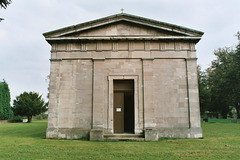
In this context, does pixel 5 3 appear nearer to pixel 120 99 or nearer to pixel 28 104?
pixel 120 99

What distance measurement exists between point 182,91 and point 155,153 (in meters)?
5.73

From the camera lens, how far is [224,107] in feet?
157

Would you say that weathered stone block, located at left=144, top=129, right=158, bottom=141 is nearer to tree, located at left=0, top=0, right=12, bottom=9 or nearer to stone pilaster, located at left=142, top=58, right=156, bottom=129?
stone pilaster, located at left=142, top=58, right=156, bottom=129

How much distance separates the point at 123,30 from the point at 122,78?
347 cm

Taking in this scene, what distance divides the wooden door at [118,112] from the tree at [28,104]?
32.9m

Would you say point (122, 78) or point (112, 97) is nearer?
point (112, 97)

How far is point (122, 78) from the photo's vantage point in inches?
500

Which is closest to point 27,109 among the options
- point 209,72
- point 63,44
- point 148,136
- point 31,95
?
point 31,95

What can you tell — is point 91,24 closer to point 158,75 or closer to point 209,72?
point 158,75

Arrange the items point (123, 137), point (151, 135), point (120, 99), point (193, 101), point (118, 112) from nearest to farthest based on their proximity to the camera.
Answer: point (151, 135)
point (123, 137)
point (193, 101)
point (118, 112)
point (120, 99)

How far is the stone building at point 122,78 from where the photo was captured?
12134mm

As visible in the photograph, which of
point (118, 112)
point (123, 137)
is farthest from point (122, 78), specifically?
point (123, 137)

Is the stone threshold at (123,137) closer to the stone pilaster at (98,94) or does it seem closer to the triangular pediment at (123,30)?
the stone pilaster at (98,94)


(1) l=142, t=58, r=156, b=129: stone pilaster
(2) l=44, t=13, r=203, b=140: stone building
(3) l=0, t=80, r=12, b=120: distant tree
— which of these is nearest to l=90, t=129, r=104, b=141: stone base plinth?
(2) l=44, t=13, r=203, b=140: stone building
